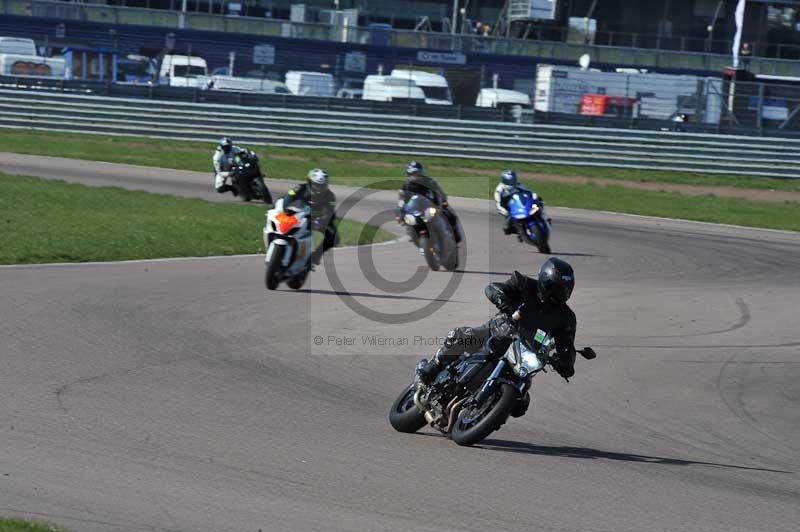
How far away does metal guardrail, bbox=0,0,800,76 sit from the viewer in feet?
144

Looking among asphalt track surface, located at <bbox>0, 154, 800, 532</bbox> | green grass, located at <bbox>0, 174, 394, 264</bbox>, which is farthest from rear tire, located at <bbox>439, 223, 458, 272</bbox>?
green grass, located at <bbox>0, 174, 394, 264</bbox>

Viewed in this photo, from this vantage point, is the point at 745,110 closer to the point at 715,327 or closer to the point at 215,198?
the point at 215,198

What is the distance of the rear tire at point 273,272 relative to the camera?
13.0m

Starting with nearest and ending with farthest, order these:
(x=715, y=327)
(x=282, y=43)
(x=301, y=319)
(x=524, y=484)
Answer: (x=524, y=484) < (x=301, y=319) < (x=715, y=327) < (x=282, y=43)

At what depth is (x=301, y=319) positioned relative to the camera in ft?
37.2

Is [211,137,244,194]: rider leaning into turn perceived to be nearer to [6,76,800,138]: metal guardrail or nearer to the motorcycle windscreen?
the motorcycle windscreen

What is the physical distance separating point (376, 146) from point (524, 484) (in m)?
27.9

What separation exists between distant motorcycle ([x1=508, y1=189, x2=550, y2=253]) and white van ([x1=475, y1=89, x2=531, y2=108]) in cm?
2068

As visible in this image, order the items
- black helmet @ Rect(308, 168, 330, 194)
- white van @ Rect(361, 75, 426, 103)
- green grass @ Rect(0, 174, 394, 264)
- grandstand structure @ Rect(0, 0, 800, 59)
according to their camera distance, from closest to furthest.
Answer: black helmet @ Rect(308, 168, 330, 194) < green grass @ Rect(0, 174, 394, 264) < white van @ Rect(361, 75, 426, 103) < grandstand structure @ Rect(0, 0, 800, 59)

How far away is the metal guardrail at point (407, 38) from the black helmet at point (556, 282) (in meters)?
38.4

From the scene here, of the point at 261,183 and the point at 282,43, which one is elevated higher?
the point at 282,43

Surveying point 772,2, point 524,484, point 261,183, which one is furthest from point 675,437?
point 772,2

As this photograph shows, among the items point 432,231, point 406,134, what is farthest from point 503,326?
point 406,134

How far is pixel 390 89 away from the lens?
122 ft
